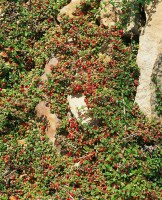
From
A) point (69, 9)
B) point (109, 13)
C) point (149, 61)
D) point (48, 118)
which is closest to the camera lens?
point (149, 61)

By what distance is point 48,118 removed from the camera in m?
8.80

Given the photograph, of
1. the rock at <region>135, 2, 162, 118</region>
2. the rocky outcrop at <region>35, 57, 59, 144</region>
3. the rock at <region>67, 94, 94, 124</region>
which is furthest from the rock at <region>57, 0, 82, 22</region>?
the rock at <region>67, 94, 94, 124</region>

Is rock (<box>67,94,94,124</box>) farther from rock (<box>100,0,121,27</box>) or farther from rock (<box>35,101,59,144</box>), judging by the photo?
rock (<box>100,0,121,27</box>)

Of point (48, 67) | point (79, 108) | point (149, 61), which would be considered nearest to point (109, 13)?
point (149, 61)

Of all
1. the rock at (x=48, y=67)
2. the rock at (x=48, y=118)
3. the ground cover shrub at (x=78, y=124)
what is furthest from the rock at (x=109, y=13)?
the rock at (x=48, y=118)

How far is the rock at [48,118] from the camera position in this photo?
863cm

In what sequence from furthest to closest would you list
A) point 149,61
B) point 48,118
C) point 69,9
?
1. point 69,9
2. point 48,118
3. point 149,61

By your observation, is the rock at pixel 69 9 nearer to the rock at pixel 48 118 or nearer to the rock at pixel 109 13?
the rock at pixel 109 13

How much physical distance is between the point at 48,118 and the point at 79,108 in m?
0.85

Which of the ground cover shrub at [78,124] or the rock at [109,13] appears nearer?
the ground cover shrub at [78,124]

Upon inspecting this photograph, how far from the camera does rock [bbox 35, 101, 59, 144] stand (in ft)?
28.3

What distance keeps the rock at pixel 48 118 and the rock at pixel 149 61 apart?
6.38ft

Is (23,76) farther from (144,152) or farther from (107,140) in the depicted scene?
(144,152)

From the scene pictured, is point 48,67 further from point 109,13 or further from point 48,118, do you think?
point 109,13
